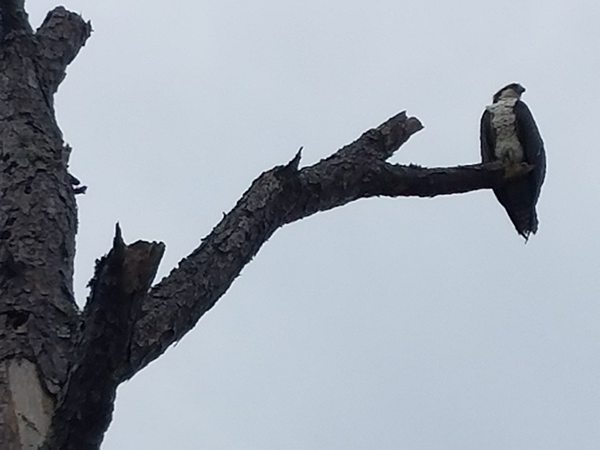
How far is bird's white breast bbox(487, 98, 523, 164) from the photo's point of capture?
648cm

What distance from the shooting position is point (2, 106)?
4090 mm

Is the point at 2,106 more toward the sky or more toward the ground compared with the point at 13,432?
more toward the sky

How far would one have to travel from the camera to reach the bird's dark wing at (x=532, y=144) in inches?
242

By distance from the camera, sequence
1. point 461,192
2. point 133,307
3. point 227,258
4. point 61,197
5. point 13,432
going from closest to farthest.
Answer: point 133,307, point 13,432, point 227,258, point 61,197, point 461,192

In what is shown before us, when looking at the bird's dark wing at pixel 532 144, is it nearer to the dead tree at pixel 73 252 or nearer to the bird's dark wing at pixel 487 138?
the bird's dark wing at pixel 487 138

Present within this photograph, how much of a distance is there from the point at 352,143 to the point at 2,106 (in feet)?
4.34

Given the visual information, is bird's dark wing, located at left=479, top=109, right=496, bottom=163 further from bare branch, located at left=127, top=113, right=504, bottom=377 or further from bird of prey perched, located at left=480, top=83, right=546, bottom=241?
bare branch, located at left=127, top=113, right=504, bottom=377

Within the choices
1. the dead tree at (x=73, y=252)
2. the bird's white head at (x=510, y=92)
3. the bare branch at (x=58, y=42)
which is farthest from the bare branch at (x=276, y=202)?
the bird's white head at (x=510, y=92)

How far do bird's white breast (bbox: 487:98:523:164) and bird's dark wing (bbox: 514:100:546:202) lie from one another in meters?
0.03

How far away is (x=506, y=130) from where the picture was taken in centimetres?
677

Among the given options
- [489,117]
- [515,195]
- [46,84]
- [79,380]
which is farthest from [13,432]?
[489,117]

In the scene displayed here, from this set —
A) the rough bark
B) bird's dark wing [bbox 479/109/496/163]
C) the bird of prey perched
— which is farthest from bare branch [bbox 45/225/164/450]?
bird's dark wing [bbox 479/109/496/163]

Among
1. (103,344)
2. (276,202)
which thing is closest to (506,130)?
(276,202)

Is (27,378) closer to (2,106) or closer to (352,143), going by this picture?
(2,106)
